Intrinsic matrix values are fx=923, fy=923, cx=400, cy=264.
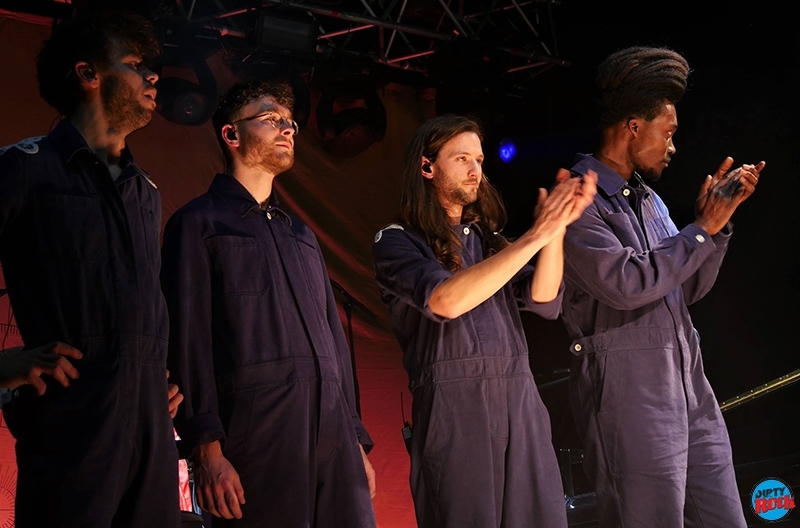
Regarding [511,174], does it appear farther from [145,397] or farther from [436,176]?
[145,397]

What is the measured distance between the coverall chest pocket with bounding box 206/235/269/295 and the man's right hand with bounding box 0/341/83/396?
31.7 inches

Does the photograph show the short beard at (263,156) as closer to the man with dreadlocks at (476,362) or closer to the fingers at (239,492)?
the man with dreadlocks at (476,362)

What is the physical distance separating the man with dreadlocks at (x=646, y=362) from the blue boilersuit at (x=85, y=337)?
1.46 metres

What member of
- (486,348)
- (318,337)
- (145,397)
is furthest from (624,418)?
(145,397)

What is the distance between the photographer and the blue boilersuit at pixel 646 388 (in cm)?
297

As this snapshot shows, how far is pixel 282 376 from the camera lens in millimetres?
2793

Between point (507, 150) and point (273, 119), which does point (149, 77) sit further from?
point (507, 150)

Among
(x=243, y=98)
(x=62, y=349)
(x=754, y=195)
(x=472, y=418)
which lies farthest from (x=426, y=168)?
(x=754, y=195)

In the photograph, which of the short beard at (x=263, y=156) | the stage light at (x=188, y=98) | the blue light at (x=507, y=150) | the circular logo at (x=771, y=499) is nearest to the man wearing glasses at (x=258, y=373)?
the short beard at (x=263, y=156)

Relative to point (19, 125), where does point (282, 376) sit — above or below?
below

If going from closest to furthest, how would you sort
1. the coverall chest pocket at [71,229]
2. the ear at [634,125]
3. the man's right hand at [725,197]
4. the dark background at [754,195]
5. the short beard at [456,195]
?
the coverall chest pocket at [71,229] → the man's right hand at [725,197] → the short beard at [456,195] → the ear at [634,125] → the dark background at [754,195]

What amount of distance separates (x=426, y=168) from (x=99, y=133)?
1.29 meters

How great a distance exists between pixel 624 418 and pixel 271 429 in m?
1.16

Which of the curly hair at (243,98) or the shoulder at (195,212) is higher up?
the curly hair at (243,98)
